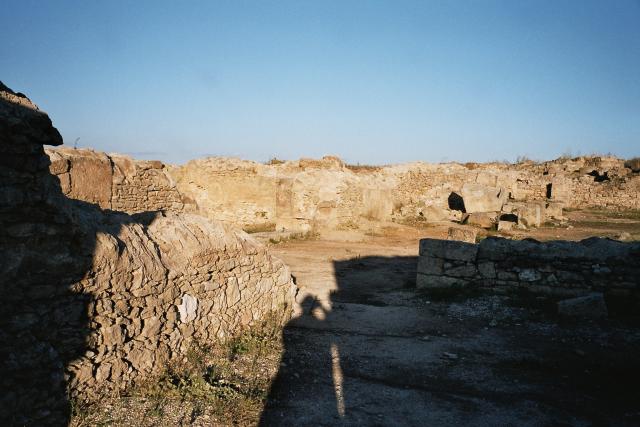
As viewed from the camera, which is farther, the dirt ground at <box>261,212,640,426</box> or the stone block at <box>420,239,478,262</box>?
the stone block at <box>420,239,478,262</box>

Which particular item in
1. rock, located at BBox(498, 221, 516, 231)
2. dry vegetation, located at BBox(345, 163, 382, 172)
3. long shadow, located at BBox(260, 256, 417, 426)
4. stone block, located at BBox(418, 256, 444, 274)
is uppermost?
dry vegetation, located at BBox(345, 163, 382, 172)

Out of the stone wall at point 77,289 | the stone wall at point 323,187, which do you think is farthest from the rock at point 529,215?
the stone wall at point 77,289

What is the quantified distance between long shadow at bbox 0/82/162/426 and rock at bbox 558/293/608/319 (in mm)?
6123

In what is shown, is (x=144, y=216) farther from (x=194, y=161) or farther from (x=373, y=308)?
(x=194, y=161)

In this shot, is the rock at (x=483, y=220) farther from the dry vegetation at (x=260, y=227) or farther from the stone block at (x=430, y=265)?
the stone block at (x=430, y=265)

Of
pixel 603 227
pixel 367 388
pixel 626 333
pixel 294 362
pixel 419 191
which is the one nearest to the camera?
pixel 367 388

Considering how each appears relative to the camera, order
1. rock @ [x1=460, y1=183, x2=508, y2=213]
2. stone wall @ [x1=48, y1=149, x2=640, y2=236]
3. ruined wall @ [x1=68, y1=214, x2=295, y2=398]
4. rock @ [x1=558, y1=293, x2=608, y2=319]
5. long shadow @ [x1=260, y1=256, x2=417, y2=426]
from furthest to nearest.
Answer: rock @ [x1=460, y1=183, x2=508, y2=213], stone wall @ [x1=48, y1=149, x2=640, y2=236], rock @ [x1=558, y1=293, x2=608, y2=319], long shadow @ [x1=260, y1=256, x2=417, y2=426], ruined wall @ [x1=68, y1=214, x2=295, y2=398]

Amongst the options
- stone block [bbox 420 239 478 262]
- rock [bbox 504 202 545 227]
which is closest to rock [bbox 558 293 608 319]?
stone block [bbox 420 239 478 262]

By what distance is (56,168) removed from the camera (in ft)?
30.7

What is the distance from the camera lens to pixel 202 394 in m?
3.91

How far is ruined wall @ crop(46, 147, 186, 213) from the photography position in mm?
9758

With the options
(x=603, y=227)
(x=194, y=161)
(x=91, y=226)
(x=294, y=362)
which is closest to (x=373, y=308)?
(x=294, y=362)

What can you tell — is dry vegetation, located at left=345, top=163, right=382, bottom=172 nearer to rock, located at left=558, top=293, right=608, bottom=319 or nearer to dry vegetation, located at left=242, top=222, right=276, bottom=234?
dry vegetation, located at left=242, top=222, right=276, bottom=234

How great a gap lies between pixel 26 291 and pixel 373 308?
4988mm
